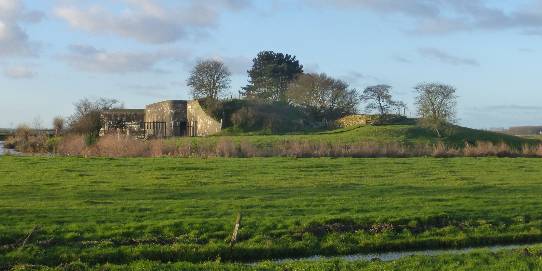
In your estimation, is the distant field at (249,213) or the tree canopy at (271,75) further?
the tree canopy at (271,75)

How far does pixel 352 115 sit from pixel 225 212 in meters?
60.8

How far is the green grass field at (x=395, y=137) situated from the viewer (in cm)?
6219

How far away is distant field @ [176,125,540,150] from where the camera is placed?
62.1 meters

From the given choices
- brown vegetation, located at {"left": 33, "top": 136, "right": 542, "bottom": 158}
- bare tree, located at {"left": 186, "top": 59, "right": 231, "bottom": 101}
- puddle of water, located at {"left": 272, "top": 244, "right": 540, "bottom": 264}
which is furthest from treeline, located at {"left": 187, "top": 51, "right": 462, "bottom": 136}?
puddle of water, located at {"left": 272, "top": 244, "right": 540, "bottom": 264}

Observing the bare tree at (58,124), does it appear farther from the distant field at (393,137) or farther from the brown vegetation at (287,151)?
the brown vegetation at (287,151)

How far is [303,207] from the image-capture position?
2223cm

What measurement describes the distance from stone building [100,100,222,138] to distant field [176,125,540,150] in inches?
505

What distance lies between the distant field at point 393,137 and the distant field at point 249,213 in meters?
26.6

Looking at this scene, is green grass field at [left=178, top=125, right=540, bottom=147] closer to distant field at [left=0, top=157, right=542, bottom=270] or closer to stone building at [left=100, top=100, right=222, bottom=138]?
stone building at [left=100, top=100, right=222, bottom=138]

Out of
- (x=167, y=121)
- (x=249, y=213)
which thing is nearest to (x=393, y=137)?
(x=167, y=121)

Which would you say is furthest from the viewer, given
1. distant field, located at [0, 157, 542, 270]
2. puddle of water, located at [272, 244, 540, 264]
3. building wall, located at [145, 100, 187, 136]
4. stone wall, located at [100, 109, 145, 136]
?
building wall, located at [145, 100, 187, 136]

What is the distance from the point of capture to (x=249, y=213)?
68.5 feet

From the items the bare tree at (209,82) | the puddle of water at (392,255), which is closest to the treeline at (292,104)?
the bare tree at (209,82)

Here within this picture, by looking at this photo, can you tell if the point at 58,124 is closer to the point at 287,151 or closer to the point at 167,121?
the point at 167,121
